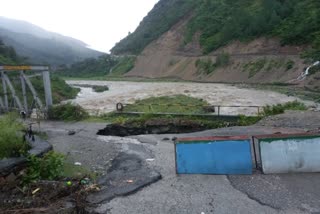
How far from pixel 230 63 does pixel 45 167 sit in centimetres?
5272

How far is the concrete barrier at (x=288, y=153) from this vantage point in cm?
753

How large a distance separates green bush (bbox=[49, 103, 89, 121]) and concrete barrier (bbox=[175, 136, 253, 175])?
381 inches

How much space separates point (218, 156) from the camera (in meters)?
7.56

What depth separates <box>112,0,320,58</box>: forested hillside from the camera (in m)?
51.7

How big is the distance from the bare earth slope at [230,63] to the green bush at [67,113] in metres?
30.1

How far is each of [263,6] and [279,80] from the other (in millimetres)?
28141

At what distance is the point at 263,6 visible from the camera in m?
67.6

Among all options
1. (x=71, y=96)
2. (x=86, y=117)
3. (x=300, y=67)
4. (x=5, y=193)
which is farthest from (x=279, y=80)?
(x=5, y=193)

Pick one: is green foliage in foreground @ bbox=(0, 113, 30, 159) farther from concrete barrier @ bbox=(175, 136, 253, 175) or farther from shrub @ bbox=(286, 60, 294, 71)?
shrub @ bbox=(286, 60, 294, 71)

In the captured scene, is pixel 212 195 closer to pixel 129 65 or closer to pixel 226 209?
pixel 226 209

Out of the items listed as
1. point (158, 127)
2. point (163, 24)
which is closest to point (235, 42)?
point (163, 24)

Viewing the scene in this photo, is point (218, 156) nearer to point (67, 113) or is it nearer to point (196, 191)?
point (196, 191)

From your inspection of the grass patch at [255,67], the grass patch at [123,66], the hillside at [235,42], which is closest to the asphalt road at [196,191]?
the hillside at [235,42]

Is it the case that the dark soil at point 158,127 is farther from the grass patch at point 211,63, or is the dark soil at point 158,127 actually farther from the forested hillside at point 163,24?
the forested hillside at point 163,24
